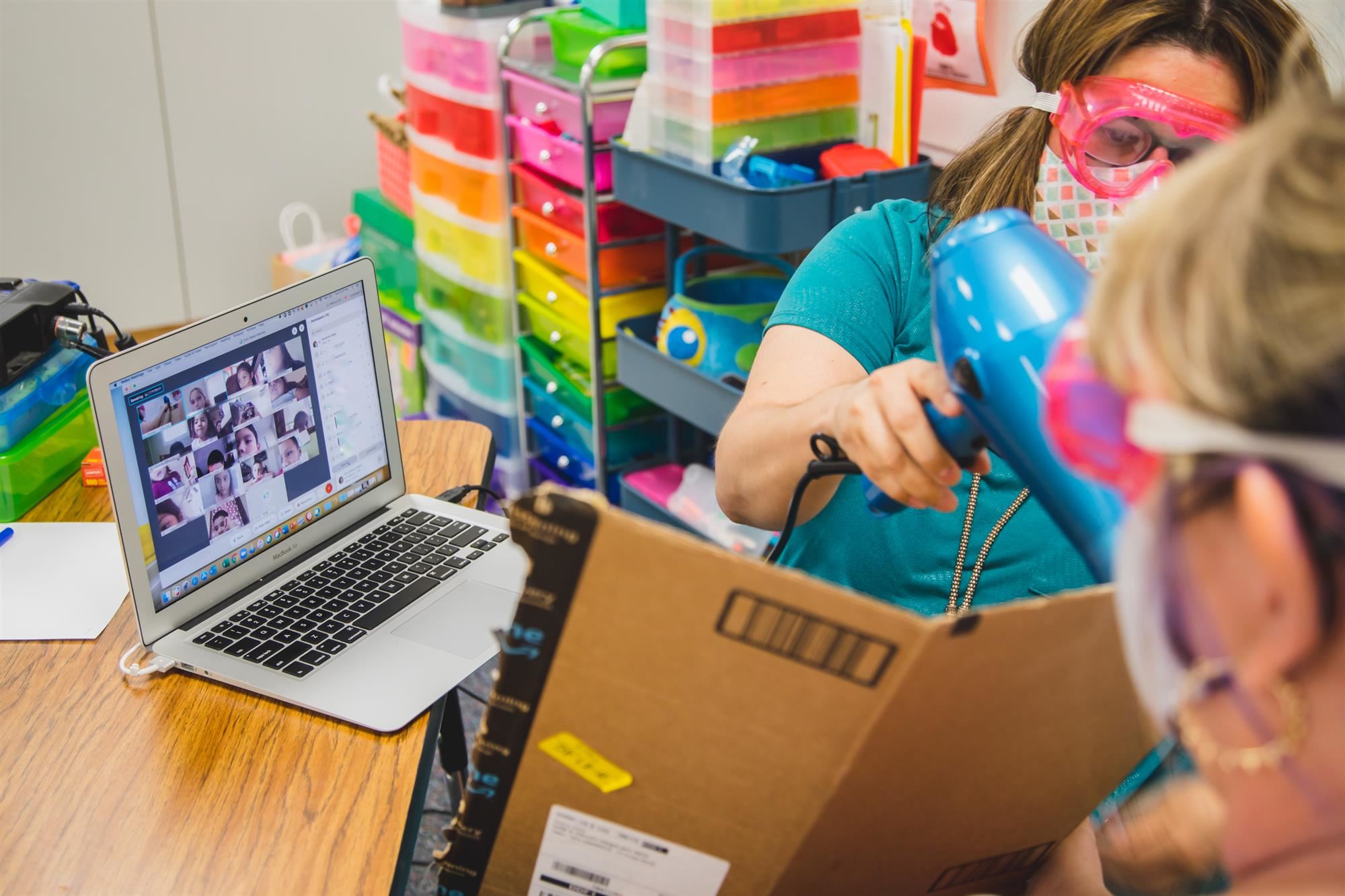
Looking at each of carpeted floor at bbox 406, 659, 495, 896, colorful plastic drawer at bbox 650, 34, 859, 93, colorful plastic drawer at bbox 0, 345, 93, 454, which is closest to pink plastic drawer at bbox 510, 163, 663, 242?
colorful plastic drawer at bbox 650, 34, 859, 93

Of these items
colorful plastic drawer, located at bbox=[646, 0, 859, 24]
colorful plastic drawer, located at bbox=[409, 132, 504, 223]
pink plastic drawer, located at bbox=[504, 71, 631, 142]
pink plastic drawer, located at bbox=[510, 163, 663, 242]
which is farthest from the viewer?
colorful plastic drawer, located at bbox=[409, 132, 504, 223]

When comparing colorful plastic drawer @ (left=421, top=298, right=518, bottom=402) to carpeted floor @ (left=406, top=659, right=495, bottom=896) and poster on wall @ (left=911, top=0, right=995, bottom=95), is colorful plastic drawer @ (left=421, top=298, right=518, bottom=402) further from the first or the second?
poster on wall @ (left=911, top=0, right=995, bottom=95)

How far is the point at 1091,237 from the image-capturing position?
3.42ft

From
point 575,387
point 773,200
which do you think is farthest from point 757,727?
point 575,387

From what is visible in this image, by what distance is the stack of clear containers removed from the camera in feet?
6.08

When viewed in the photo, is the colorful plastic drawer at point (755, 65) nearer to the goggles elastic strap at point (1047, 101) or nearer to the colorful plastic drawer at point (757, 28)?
the colorful plastic drawer at point (757, 28)

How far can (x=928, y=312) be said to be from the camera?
44.6 inches

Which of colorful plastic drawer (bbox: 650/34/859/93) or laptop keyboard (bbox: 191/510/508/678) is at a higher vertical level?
colorful plastic drawer (bbox: 650/34/859/93)

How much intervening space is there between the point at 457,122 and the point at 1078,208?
1.71 meters

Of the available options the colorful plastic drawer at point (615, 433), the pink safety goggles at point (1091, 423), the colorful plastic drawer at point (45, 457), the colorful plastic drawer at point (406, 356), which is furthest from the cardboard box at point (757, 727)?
the colorful plastic drawer at point (406, 356)

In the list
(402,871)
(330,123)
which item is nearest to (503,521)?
(402,871)

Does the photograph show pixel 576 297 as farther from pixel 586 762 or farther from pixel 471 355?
pixel 586 762

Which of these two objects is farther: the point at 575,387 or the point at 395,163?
the point at 395,163

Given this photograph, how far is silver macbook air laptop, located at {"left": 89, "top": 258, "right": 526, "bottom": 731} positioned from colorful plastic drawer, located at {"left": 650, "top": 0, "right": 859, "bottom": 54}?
0.86 metres
